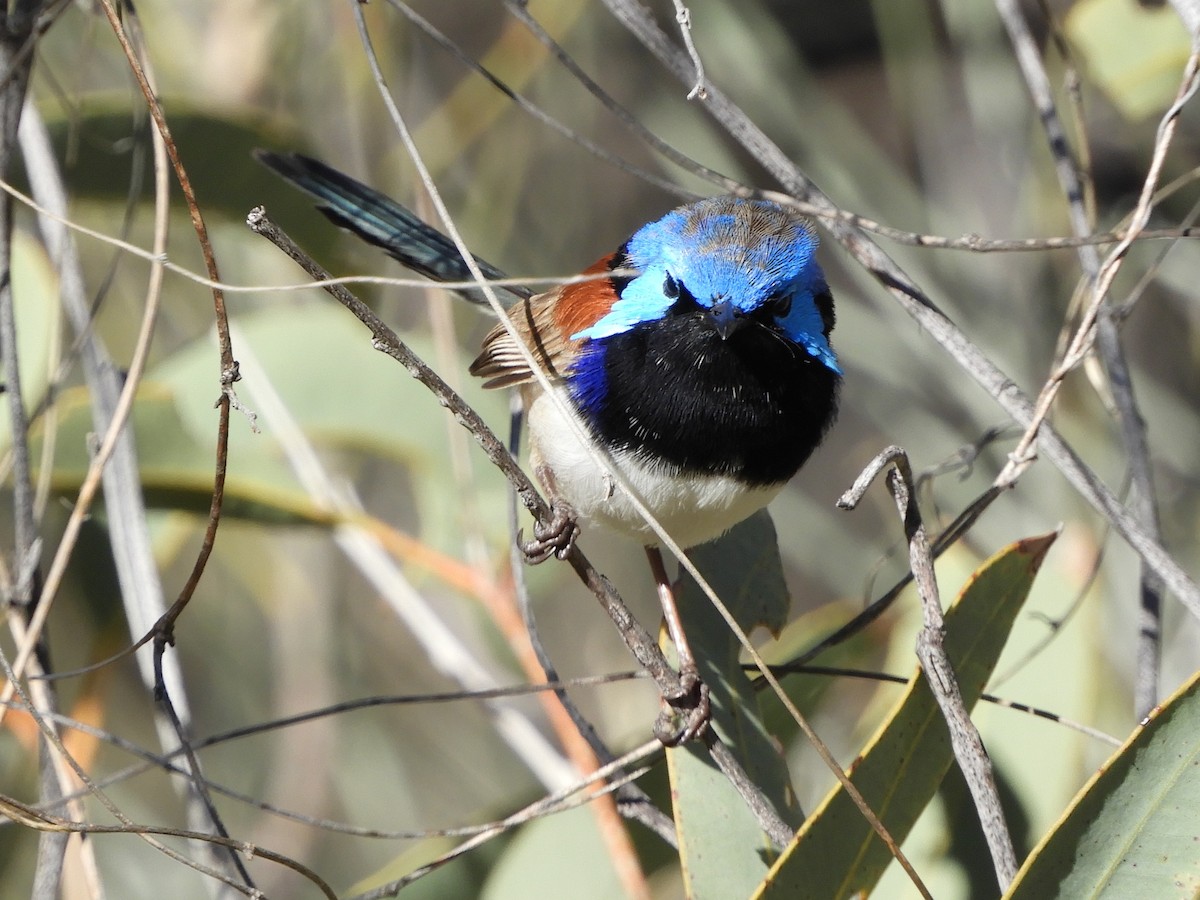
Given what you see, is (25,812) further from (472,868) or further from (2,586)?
(472,868)

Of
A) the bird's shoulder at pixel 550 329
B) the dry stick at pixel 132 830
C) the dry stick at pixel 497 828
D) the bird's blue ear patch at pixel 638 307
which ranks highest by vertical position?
the bird's shoulder at pixel 550 329

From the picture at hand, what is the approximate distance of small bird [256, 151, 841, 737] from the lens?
234cm

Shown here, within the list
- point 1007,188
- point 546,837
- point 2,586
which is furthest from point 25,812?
point 1007,188

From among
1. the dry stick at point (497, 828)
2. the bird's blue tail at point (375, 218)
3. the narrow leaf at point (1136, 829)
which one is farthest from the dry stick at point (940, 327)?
the bird's blue tail at point (375, 218)

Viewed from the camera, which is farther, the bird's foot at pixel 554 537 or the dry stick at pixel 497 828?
the bird's foot at pixel 554 537

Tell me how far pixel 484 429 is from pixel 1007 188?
3759mm

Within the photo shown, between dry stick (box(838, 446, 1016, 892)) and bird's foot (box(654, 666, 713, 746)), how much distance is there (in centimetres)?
43

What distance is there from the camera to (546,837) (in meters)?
2.66

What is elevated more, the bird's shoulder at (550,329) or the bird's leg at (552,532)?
the bird's shoulder at (550,329)

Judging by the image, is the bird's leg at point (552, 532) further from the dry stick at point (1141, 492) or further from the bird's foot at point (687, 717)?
the dry stick at point (1141, 492)

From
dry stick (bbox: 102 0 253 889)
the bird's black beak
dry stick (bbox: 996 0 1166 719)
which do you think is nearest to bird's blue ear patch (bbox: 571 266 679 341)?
the bird's black beak

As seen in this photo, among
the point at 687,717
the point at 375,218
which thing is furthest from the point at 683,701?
the point at 375,218

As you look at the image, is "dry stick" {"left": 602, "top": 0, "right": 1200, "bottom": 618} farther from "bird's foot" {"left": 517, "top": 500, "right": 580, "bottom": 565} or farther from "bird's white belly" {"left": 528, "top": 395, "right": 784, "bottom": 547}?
"bird's foot" {"left": 517, "top": 500, "right": 580, "bottom": 565}

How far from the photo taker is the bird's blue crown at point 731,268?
2.36m
